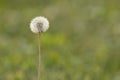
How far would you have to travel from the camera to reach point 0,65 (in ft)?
14.3

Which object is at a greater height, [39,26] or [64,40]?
[39,26]

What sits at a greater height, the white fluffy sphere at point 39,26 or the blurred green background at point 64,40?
the white fluffy sphere at point 39,26

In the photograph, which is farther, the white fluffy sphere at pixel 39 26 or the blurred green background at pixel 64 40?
the blurred green background at pixel 64 40

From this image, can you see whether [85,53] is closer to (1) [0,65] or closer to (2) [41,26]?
(1) [0,65]

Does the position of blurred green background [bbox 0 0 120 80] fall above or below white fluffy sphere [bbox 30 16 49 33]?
below

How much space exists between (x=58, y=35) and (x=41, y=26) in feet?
5.11

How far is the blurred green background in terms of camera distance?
4246 mm

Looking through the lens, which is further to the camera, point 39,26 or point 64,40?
point 64,40

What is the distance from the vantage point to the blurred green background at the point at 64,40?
13.9ft

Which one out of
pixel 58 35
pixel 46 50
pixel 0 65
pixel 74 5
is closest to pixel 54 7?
pixel 74 5

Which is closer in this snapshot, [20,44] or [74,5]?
[20,44]

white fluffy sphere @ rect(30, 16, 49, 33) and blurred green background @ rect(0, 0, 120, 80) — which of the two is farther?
blurred green background @ rect(0, 0, 120, 80)

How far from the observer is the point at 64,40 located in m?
4.98

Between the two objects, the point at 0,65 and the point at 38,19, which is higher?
the point at 38,19
